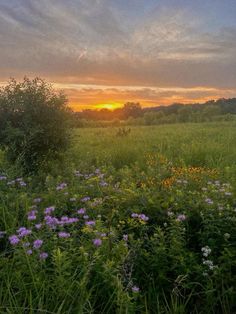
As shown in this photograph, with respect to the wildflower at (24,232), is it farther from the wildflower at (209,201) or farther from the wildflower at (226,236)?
the wildflower at (209,201)

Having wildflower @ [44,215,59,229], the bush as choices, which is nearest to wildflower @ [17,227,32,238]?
wildflower @ [44,215,59,229]

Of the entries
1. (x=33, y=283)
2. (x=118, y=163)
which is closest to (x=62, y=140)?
(x=118, y=163)

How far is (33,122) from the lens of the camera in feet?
25.2

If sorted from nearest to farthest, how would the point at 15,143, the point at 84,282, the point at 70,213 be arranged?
the point at 84,282 < the point at 70,213 < the point at 15,143

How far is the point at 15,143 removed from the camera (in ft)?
25.1

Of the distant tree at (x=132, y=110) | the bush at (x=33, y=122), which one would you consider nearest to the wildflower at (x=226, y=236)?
the bush at (x=33, y=122)

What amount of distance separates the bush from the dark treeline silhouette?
26.6 metres

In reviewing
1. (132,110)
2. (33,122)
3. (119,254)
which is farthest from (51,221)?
(132,110)

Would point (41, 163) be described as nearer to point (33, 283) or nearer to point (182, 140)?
point (33, 283)

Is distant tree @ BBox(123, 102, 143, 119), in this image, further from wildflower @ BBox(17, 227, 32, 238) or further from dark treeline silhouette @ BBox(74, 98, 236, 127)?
wildflower @ BBox(17, 227, 32, 238)

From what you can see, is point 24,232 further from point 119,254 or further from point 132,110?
point 132,110

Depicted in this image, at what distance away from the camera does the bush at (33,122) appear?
7605 mm

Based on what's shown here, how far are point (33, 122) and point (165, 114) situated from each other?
4718cm

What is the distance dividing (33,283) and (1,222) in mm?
1436
